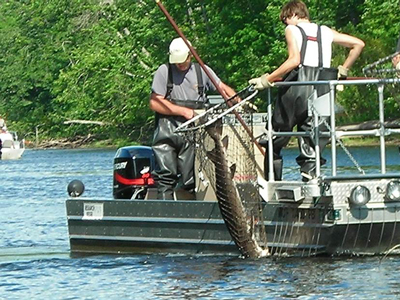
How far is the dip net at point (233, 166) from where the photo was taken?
11.8 m

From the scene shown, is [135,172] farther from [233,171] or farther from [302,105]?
[302,105]

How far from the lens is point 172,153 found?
12.8m

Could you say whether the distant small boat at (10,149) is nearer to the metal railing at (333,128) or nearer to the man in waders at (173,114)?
the man in waders at (173,114)

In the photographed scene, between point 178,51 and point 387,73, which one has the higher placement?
point 178,51

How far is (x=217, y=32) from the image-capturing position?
5559 centimetres

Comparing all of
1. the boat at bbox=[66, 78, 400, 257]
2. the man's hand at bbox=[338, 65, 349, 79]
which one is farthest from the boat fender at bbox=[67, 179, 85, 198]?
the man's hand at bbox=[338, 65, 349, 79]

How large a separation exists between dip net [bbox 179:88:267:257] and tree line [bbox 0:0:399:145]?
58.4 ft

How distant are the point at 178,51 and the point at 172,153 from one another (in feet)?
3.20

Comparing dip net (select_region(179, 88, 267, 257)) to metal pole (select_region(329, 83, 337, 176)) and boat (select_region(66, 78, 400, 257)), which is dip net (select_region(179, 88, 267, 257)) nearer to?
boat (select_region(66, 78, 400, 257))

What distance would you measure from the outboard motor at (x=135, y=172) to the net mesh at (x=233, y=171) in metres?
1.42

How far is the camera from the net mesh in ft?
38.6

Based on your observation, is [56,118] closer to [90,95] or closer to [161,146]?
[90,95]

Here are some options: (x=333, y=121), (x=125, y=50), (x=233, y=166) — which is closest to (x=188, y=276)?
(x=233, y=166)

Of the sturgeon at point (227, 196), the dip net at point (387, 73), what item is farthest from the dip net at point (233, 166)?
the dip net at point (387, 73)
